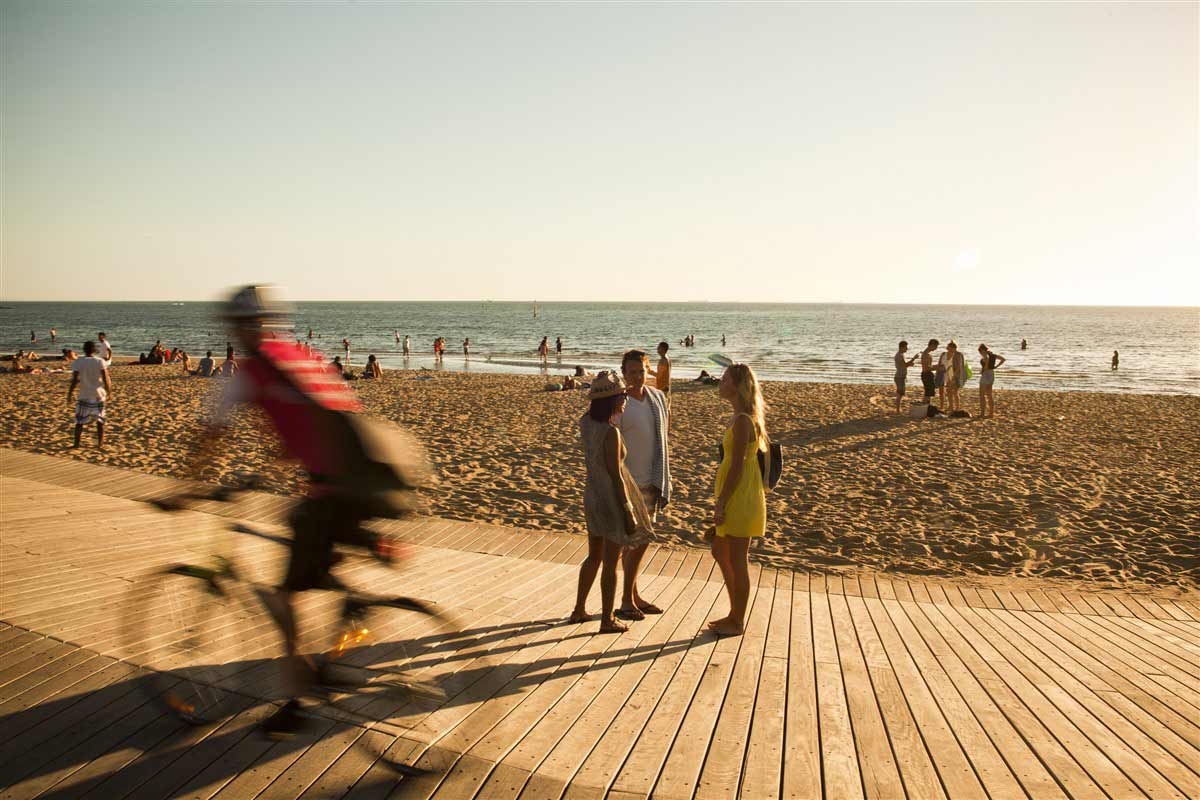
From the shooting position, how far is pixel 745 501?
4.61 meters

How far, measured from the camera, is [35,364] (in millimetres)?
30766

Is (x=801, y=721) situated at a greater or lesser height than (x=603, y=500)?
lesser

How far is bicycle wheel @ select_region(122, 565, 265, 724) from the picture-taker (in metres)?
3.36

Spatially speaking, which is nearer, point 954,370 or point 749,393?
point 749,393

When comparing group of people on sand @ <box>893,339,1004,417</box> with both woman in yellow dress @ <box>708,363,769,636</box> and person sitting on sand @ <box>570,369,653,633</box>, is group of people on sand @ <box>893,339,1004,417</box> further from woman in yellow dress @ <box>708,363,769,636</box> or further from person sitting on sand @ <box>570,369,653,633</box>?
person sitting on sand @ <box>570,369,653,633</box>

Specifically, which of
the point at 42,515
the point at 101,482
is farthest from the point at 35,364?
the point at 42,515

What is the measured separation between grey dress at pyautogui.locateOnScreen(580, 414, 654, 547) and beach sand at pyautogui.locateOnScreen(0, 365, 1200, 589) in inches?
70.6

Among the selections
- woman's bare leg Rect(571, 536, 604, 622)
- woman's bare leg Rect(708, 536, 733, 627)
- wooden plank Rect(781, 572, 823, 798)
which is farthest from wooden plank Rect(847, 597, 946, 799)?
woman's bare leg Rect(571, 536, 604, 622)

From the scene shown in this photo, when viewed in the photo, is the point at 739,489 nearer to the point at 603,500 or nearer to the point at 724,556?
the point at 724,556

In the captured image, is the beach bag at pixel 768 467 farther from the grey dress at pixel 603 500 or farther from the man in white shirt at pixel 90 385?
the man in white shirt at pixel 90 385

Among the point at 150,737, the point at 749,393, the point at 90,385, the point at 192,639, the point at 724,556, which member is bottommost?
the point at 150,737

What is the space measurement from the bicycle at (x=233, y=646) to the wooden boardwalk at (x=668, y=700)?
3.5 inches

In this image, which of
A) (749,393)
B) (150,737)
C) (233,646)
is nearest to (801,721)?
(749,393)

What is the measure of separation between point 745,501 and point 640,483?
2.51ft
